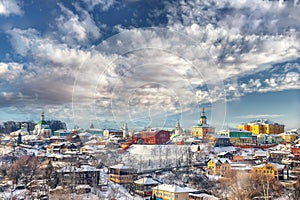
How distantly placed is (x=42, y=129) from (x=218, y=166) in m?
11.3

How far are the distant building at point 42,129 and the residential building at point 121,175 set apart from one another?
31.8 feet

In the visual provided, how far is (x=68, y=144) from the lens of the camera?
13203mm

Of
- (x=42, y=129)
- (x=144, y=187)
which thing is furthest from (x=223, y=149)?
(x=42, y=129)

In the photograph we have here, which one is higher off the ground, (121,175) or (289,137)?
(289,137)

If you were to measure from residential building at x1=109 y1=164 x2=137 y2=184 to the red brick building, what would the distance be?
3.20 m

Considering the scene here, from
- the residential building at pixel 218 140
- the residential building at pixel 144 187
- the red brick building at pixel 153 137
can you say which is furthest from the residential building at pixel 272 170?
the residential building at pixel 218 140

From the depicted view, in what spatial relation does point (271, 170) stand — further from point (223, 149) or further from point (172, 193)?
point (223, 149)

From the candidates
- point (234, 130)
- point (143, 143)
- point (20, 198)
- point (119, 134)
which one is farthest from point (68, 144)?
point (234, 130)

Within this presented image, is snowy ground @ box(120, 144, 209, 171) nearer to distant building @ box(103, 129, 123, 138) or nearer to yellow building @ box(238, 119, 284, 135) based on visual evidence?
distant building @ box(103, 129, 123, 138)

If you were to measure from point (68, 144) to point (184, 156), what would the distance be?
4734 mm

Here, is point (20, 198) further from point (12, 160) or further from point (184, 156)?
point (184, 156)

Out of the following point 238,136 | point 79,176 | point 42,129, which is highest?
point 42,129

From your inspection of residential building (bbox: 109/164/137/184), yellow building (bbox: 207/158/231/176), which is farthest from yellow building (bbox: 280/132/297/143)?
residential building (bbox: 109/164/137/184)

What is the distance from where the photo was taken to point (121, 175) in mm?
8336
